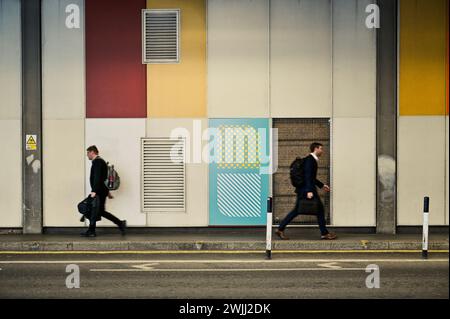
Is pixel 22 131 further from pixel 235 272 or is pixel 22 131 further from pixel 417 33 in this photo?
pixel 417 33

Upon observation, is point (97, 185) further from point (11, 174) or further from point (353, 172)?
point (353, 172)

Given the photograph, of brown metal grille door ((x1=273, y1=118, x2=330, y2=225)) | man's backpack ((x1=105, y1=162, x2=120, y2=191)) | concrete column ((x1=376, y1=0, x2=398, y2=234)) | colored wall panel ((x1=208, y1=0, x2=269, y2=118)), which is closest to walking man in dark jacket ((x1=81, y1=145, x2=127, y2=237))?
man's backpack ((x1=105, y1=162, x2=120, y2=191))

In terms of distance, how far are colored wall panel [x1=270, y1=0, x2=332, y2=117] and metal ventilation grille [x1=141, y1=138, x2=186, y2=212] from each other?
7.75ft

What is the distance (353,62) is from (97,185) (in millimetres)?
6159

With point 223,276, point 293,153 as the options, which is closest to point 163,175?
point 293,153

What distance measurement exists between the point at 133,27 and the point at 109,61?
0.92 meters

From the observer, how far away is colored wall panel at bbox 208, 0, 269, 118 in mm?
15531

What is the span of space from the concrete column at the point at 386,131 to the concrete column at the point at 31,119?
747 centimetres

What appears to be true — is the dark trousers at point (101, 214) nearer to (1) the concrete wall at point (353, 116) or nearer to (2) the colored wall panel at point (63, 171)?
(2) the colored wall panel at point (63, 171)

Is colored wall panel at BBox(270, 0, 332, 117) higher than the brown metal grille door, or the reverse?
colored wall panel at BBox(270, 0, 332, 117)

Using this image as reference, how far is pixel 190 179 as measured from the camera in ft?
51.4

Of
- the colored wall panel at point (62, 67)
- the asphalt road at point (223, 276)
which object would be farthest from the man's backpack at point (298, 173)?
the colored wall panel at point (62, 67)

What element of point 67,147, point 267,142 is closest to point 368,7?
point 267,142

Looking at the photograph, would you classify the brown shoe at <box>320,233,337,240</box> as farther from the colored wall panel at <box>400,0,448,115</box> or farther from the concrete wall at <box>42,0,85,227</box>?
the concrete wall at <box>42,0,85,227</box>
